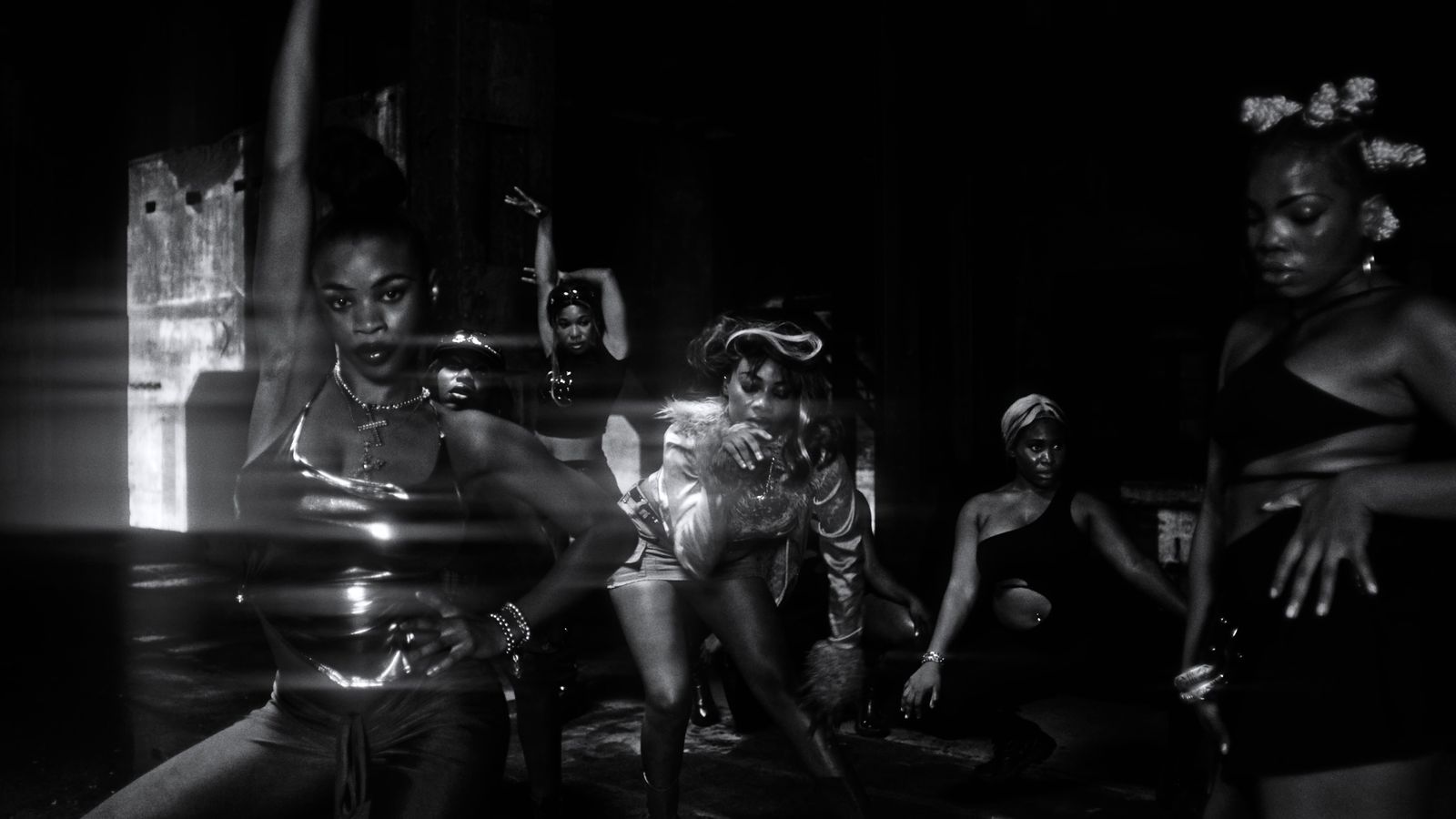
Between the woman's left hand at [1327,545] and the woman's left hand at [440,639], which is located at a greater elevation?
the woman's left hand at [1327,545]

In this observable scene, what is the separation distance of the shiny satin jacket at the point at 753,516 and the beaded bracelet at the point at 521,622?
160cm

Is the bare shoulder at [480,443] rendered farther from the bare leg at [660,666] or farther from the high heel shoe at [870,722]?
the high heel shoe at [870,722]

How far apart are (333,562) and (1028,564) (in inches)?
135

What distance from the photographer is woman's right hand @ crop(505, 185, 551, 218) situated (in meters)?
7.55

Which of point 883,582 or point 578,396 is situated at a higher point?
point 578,396

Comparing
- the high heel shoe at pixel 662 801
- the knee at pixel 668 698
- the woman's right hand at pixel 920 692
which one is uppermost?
the knee at pixel 668 698

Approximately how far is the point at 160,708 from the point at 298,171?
469 centimetres

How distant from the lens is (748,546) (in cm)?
415

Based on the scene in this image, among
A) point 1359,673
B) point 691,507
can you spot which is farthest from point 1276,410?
point 691,507

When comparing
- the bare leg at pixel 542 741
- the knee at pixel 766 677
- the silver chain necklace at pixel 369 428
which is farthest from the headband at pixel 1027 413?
the silver chain necklace at pixel 369 428

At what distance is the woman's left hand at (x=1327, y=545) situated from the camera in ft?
7.66

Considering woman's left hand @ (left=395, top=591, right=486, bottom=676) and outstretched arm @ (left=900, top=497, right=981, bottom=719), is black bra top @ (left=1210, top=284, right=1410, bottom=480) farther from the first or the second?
outstretched arm @ (left=900, top=497, right=981, bottom=719)

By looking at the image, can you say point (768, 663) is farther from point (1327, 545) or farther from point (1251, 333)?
point (1327, 545)

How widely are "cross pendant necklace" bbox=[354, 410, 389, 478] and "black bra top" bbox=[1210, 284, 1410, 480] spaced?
1.91m
